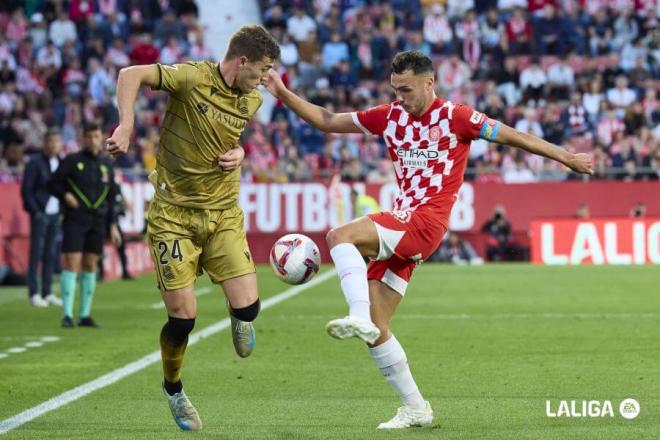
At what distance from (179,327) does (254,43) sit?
1.67 meters

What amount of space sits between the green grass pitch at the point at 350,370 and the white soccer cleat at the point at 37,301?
0.69 meters

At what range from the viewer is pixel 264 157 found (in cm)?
2975

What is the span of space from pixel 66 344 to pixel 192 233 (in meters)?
5.22

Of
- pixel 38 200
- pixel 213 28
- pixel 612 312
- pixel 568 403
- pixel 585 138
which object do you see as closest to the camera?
pixel 568 403

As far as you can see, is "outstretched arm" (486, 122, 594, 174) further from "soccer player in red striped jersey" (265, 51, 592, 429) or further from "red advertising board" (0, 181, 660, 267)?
"red advertising board" (0, 181, 660, 267)

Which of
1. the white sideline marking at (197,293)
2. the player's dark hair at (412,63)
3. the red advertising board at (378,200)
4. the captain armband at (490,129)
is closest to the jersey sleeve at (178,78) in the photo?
the player's dark hair at (412,63)

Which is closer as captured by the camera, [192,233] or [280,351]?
[192,233]

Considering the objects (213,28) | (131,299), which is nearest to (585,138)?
(213,28)

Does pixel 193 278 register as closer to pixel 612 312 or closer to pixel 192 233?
pixel 192 233

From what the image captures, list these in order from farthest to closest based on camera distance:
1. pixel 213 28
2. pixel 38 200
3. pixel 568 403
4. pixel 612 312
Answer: pixel 213 28
pixel 38 200
pixel 612 312
pixel 568 403

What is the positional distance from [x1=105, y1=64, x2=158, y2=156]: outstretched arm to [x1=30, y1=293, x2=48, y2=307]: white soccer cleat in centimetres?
1065

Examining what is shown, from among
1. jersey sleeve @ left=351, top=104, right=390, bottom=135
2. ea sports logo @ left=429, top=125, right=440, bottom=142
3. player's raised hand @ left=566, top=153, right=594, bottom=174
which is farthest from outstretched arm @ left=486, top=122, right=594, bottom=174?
jersey sleeve @ left=351, top=104, right=390, bottom=135

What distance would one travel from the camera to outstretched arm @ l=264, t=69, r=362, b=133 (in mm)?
8305

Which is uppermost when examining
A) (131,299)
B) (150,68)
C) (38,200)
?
(150,68)
